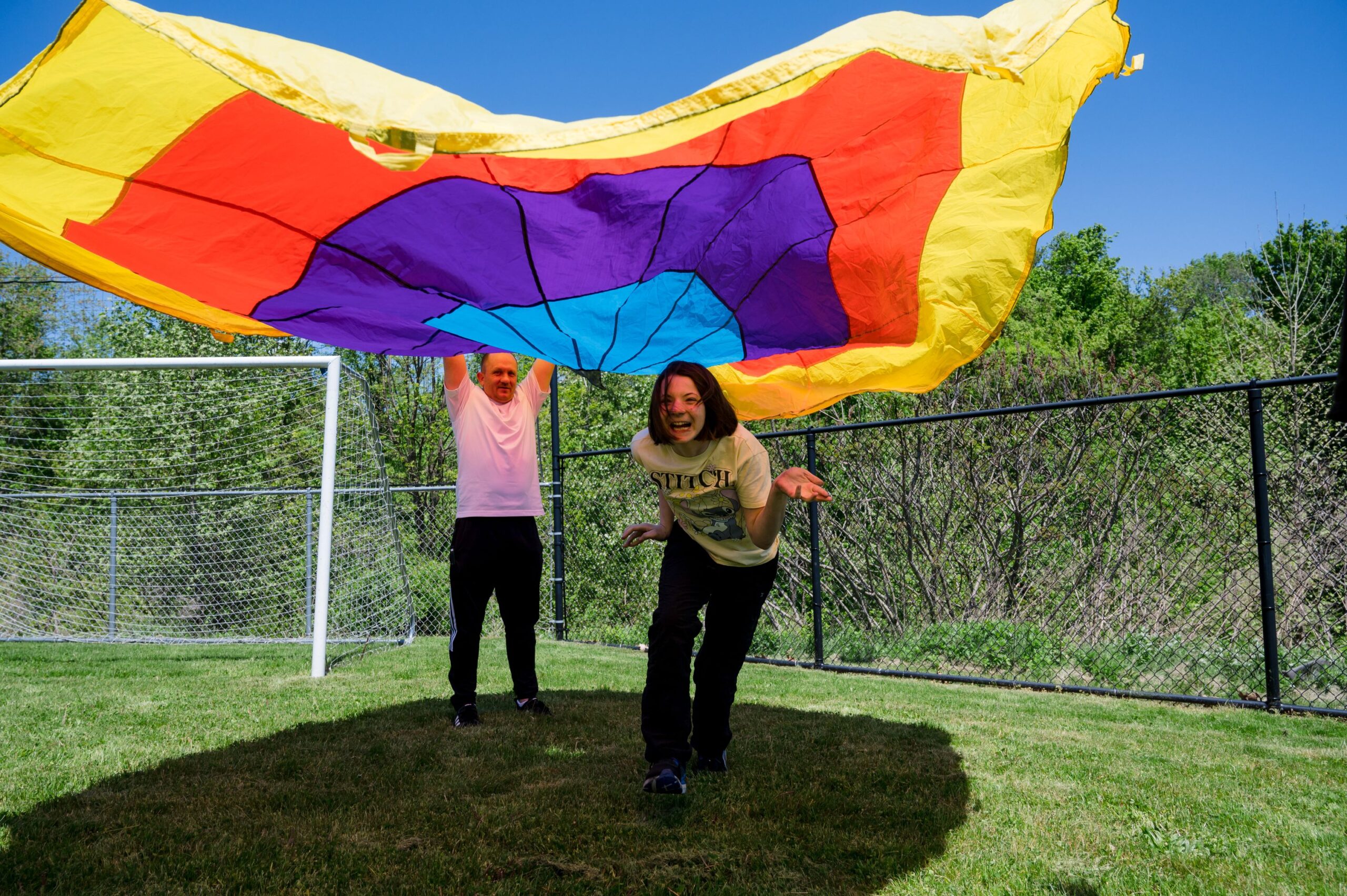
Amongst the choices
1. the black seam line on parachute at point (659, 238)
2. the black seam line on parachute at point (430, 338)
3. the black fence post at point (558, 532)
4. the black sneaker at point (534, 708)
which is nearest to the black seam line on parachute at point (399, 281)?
the black seam line on parachute at point (430, 338)

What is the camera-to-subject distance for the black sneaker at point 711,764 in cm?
345

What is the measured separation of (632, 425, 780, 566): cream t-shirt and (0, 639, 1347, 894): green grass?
90cm

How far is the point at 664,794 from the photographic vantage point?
307 centimetres

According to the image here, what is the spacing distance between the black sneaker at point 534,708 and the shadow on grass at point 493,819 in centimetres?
43

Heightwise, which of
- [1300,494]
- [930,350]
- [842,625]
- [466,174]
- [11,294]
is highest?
[11,294]

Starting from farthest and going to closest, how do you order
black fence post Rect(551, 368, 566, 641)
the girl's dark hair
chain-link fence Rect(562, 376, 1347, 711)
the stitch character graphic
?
black fence post Rect(551, 368, 566, 641), chain-link fence Rect(562, 376, 1347, 711), the stitch character graphic, the girl's dark hair

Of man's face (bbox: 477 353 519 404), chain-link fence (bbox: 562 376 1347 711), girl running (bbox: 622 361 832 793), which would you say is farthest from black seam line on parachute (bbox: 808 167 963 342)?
chain-link fence (bbox: 562 376 1347 711)

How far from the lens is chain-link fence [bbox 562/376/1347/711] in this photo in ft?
19.4

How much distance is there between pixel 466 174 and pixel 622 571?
778 centimetres

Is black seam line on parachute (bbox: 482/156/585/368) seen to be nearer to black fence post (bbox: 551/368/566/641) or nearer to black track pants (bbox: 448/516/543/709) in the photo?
black track pants (bbox: 448/516/543/709)

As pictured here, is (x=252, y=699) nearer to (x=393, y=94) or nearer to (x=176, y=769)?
(x=176, y=769)

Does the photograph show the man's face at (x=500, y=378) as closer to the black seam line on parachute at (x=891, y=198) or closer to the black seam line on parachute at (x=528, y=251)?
the black seam line on parachute at (x=528, y=251)

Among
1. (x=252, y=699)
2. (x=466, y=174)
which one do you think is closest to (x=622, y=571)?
(x=252, y=699)

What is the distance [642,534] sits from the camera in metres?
3.52
